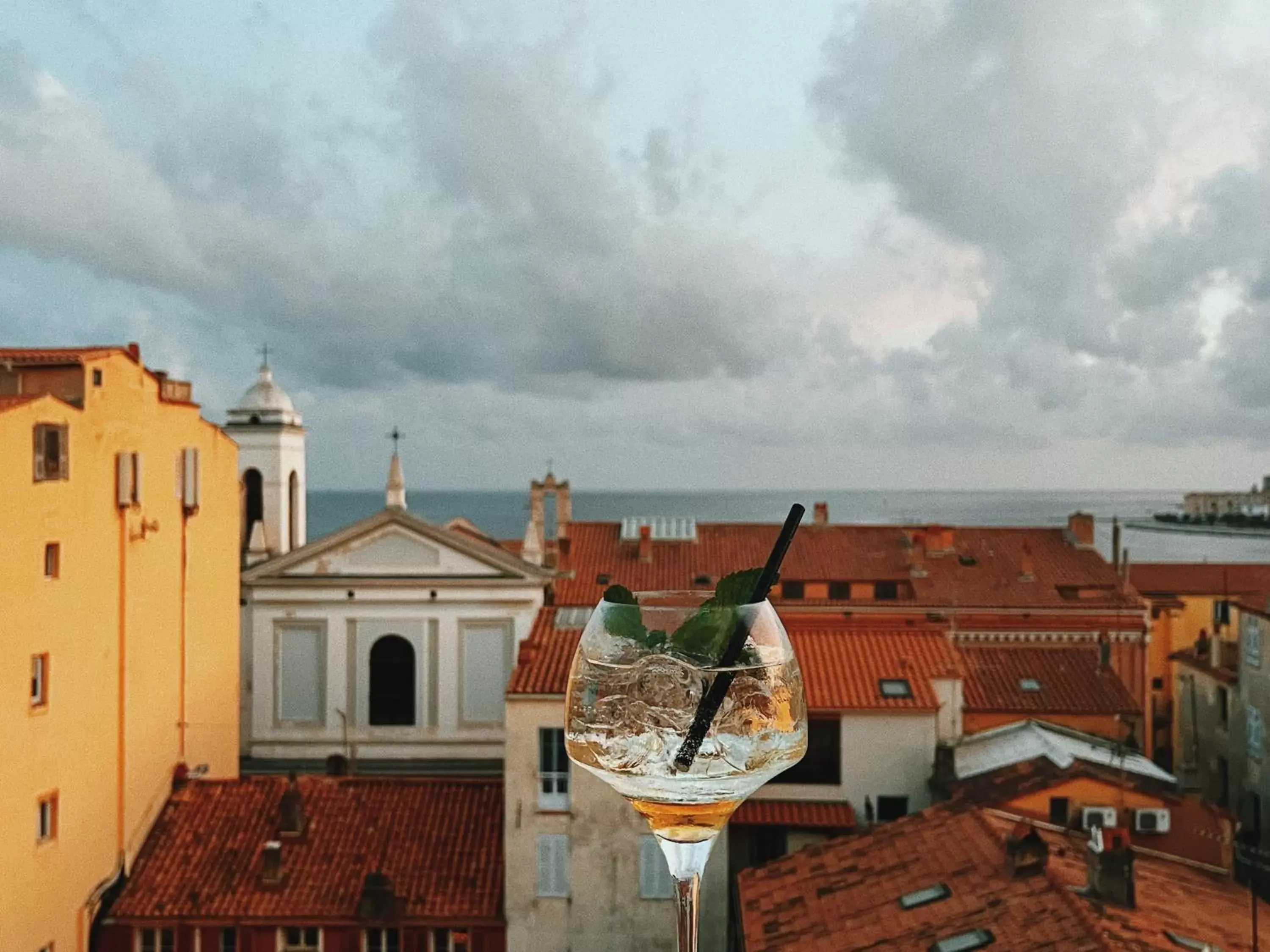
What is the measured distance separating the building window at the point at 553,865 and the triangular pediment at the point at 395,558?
12732 millimetres

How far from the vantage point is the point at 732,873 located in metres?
19.2

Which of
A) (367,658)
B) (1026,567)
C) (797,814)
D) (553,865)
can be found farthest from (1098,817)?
(1026,567)

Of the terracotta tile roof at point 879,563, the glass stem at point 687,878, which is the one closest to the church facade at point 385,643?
the terracotta tile roof at point 879,563

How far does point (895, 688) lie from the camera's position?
67.2 feet

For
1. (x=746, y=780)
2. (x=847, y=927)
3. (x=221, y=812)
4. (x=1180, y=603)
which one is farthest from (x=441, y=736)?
(x=746, y=780)

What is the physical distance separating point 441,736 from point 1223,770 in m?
20.2

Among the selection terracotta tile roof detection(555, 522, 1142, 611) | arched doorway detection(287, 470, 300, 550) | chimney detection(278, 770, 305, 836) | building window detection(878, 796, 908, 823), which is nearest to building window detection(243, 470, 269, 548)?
arched doorway detection(287, 470, 300, 550)

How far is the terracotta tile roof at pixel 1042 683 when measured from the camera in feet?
84.5

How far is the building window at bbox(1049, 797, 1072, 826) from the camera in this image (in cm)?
1770

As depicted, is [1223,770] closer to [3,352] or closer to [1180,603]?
[1180,603]

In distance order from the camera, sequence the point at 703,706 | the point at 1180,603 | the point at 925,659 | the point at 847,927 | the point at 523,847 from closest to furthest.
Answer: the point at 703,706, the point at 847,927, the point at 523,847, the point at 925,659, the point at 1180,603

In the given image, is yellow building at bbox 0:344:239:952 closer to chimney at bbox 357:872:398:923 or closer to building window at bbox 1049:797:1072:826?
chimney at bbox 357:872:398:923

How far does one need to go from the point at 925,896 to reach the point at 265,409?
84.4ft

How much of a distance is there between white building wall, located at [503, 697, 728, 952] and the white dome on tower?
18419 millimetres
